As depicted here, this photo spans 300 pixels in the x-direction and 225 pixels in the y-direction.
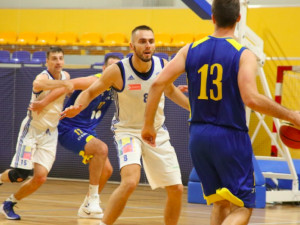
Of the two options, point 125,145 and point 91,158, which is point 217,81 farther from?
point 91,158

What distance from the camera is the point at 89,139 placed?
23.1 feet

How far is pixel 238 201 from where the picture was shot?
3576 millimetres

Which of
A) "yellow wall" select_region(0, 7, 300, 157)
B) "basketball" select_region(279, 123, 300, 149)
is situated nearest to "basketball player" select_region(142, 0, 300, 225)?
"basketball" select_region(279, 123, 300, 149)

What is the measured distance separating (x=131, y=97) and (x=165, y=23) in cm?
1117

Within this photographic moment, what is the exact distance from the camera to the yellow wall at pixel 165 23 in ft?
46.7

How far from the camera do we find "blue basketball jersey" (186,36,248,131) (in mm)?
3570

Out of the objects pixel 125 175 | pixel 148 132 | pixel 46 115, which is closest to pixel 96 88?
pixel 125 175

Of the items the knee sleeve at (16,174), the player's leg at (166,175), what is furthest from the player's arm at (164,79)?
the knee sleeve at (16,174)

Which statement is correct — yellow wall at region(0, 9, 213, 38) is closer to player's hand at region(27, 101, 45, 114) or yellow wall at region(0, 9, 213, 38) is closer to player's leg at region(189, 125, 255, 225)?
player's hand at region(27, 101, 45, 114)

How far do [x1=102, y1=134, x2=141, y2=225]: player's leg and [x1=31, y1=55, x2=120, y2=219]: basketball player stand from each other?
1.61 meters

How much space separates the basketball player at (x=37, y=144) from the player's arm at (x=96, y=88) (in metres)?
1.41

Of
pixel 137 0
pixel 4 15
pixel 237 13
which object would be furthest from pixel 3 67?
pixel 237 13

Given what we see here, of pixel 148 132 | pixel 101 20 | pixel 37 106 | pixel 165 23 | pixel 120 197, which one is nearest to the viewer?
pixel 148 132

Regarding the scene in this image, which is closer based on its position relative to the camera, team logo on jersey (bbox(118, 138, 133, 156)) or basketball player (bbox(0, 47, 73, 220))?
team logo on jersey (bbox(118, 138, 133, 156))
